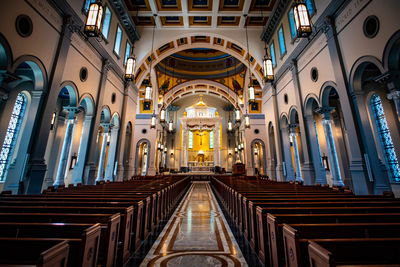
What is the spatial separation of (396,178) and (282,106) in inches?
220

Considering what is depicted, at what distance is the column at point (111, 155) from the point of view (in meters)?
9.69

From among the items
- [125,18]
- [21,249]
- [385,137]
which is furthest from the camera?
[125,18]

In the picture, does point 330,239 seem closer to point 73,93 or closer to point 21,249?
point 21,249

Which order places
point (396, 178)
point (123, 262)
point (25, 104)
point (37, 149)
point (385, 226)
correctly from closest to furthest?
point (385, 226) → point (123, 262) → point (37, 149) → point (396, 178) → point (25, 104)

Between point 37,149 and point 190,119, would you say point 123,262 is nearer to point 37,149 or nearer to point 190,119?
point 37,149

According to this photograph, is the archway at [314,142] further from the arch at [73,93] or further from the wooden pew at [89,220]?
the arch at [73,93]

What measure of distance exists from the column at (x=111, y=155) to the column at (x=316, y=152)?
998 centimetres

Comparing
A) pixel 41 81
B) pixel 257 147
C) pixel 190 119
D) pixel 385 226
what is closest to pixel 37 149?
pixel 41 81

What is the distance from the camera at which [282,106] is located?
10.2 meters

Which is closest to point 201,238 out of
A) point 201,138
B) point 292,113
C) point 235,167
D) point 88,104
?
point 88,104

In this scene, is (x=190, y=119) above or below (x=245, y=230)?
above

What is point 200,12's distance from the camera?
10383mm

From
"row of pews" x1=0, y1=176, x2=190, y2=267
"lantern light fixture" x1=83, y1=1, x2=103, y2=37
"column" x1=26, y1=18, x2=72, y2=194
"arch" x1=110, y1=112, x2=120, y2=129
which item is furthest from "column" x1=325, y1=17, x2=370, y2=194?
"arch" x1=110, y1=112, x2=120, y2=129

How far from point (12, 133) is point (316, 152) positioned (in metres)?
12.5
